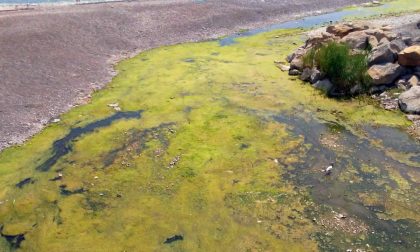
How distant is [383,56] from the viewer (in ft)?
62.4

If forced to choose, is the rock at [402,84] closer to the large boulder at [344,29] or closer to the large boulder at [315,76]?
the large boulder at [315,76]

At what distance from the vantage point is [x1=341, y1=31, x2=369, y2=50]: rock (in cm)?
2094

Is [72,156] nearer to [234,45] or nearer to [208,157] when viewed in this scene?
[208,157]

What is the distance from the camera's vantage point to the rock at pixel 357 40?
824 inches

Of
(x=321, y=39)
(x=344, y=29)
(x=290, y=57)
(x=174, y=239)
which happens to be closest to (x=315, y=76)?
(x=321, y=39)

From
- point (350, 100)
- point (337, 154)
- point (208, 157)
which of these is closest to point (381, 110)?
point (350, 100)

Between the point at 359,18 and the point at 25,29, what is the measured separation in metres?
24.9

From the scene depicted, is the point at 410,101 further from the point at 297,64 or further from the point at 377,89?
A: the point at 297,64

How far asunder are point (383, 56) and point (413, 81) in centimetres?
181

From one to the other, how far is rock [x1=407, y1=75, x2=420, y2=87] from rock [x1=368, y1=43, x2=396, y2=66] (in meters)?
1.37

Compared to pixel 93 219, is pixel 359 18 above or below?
above

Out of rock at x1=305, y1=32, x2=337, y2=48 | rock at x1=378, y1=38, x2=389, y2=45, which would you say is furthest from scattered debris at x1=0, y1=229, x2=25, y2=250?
→ rock at x1=378, y1=38, x2=389, y2=45

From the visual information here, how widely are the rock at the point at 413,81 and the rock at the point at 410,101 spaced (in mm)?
728

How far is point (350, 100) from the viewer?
1825 centimetres
